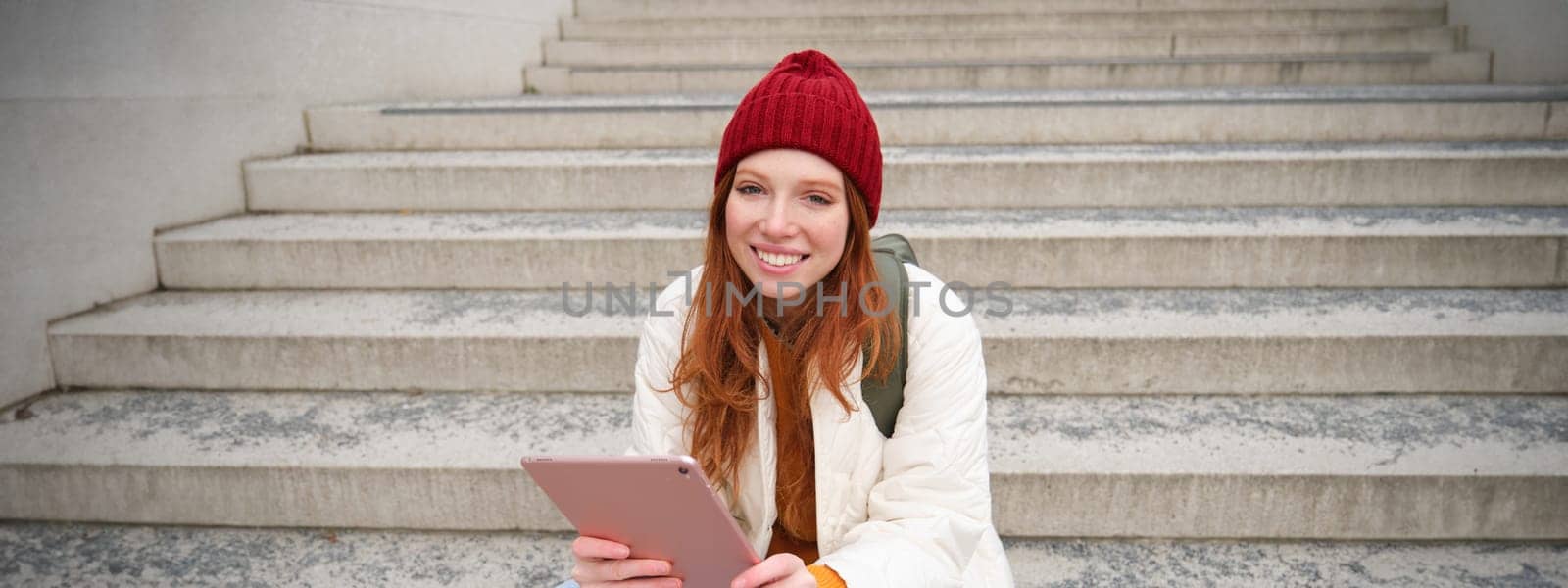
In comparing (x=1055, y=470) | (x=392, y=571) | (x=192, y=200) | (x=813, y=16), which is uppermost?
(x=813, y=16)

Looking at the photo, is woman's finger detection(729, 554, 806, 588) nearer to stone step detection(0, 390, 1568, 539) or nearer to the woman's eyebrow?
the woman's eyebrow

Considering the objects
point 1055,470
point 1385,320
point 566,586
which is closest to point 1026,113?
point 1385,320

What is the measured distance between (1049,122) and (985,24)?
2134 mm

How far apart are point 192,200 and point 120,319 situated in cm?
68

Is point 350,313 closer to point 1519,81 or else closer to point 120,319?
point 120,319

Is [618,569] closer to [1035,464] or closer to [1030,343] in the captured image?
[1035,464]

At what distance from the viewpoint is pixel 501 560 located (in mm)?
2074

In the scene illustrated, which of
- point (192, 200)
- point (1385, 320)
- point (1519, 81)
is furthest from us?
point (1519, 81)

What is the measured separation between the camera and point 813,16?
5656 mm

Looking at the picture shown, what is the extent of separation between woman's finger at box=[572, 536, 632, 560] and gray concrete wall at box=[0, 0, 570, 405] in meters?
2.33

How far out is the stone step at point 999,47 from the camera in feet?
15.6

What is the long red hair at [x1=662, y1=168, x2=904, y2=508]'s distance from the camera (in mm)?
1285

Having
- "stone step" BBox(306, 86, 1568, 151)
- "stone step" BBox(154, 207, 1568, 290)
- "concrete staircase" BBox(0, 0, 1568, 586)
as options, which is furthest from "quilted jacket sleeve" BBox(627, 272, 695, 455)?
"stone step" BBox(306, 86, 1568, 151)

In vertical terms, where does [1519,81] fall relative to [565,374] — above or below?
above
